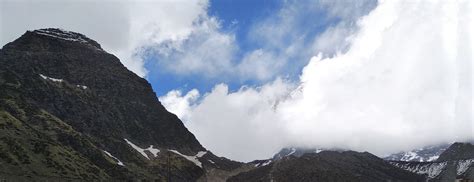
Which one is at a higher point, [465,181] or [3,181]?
[3,181]

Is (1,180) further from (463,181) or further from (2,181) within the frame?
(463,181)

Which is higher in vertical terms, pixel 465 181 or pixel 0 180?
pixel 0 180

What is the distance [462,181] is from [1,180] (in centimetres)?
14613

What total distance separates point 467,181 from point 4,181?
147 meters

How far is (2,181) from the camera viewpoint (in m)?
198

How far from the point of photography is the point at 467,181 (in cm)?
14438

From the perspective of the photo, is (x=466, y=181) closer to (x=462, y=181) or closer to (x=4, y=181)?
(x=462, y=181)

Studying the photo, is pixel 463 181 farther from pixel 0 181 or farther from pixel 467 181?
pixel 0 181

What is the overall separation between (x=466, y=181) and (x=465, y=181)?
76cm

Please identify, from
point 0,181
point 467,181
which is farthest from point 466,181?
point 0,181

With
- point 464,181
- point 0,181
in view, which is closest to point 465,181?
point 464,181

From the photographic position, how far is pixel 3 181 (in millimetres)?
198375

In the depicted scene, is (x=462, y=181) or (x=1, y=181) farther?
(x=1, y=181)

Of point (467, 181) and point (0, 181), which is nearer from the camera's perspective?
point (467, 181)
